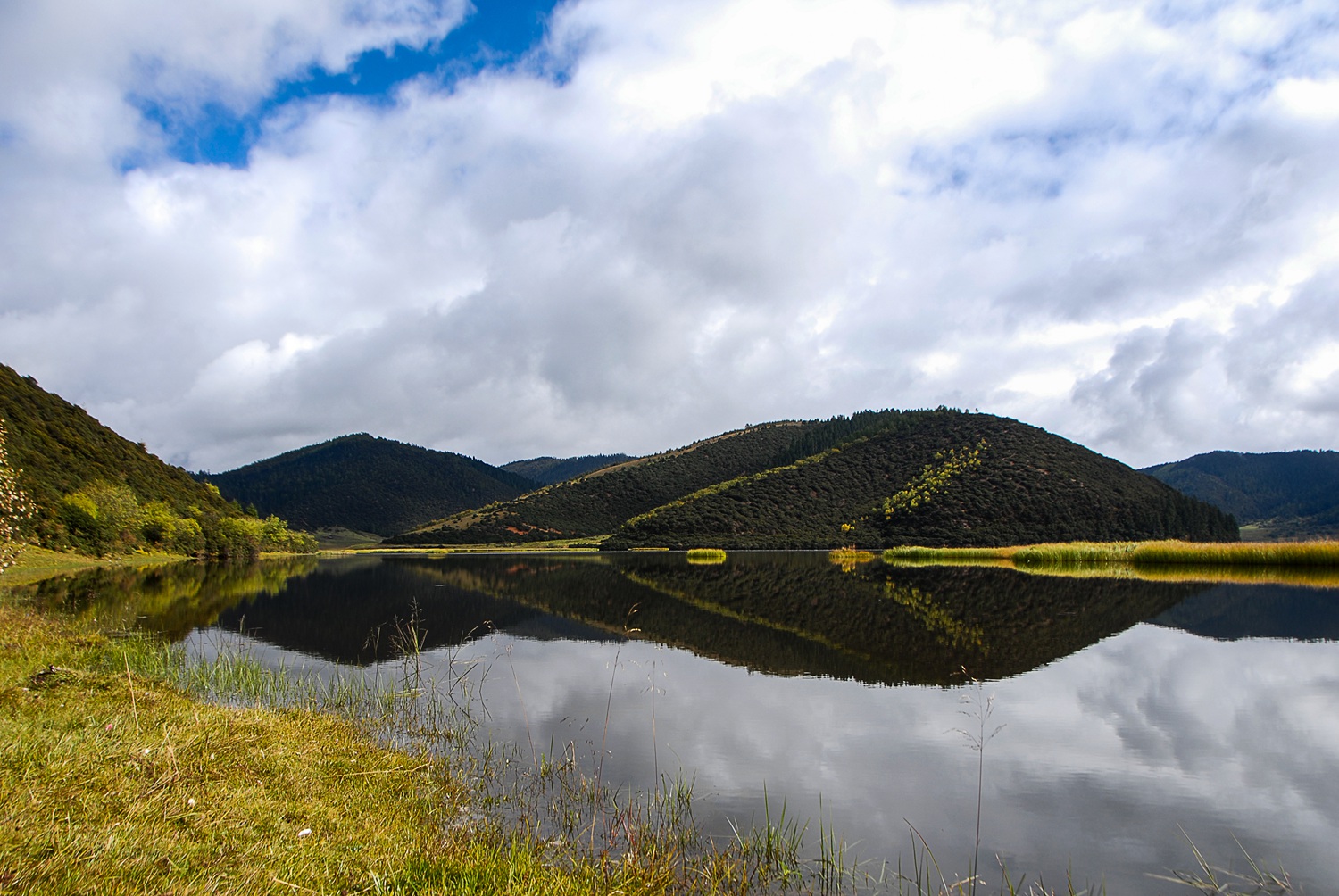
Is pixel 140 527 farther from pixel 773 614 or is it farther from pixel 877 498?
pixel 877 498

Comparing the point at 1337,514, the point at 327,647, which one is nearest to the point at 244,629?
the point at 327,647

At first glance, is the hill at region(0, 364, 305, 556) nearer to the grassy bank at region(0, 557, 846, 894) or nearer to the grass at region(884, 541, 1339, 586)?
the grassy bank at region(0, 557, 846, 894)

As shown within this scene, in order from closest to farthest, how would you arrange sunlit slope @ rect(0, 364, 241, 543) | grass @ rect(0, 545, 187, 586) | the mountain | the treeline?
grass @ rect(0, 545, 187, 586), the treeline, sunlit slope @ rect(0, 364, 241, 543), the mountain

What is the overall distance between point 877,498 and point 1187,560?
2431 inches

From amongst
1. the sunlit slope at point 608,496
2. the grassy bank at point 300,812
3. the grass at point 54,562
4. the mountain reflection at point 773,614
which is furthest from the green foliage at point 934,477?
the grassy bank at point 300,812

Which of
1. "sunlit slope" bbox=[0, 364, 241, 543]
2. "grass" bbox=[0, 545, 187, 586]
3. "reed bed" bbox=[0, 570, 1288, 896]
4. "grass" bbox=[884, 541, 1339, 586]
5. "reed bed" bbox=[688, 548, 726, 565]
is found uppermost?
"sunlit slope" bbox=[0, 364, 241, 543]

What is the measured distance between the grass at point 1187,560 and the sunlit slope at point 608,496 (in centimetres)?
8401

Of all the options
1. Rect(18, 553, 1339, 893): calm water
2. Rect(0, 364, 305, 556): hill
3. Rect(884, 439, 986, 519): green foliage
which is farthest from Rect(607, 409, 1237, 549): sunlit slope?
Rect(18, 553, 1339, 893): calm water

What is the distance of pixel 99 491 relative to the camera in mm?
57656

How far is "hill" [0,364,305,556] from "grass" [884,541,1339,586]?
6026 centimetres

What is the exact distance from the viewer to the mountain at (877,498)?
86.8m

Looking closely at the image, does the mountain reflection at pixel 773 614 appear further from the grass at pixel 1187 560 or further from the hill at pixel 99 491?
the hill at pixel 99 491

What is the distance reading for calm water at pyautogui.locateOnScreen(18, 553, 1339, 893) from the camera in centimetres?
672

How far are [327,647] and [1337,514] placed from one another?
227 metres
